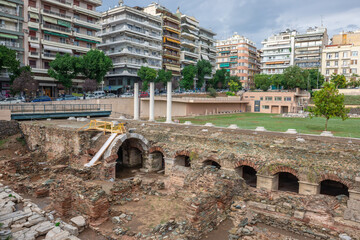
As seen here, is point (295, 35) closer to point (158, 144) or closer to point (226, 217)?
point (158, 144)

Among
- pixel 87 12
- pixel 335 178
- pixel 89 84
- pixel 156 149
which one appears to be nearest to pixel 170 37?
pixel 87 12

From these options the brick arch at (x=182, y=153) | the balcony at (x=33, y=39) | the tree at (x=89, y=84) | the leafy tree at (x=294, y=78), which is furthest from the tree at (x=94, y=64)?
the leafy tree at (x=294, y=78)

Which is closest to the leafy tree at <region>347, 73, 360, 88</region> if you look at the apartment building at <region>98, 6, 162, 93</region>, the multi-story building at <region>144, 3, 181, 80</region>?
the multi-story building at <region>144, 3, 181, 80</region>

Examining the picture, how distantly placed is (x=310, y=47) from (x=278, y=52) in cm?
982

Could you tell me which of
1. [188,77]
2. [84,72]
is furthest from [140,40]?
[84,72]

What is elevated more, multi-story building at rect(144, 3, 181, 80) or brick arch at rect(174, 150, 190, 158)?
multi-story building at rect(144, 3, 181, 80)

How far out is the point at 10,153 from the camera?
2175 cm

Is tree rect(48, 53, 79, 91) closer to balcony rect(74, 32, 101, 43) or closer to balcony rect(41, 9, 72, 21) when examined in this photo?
balcony rect(41, 9, 72, 21)

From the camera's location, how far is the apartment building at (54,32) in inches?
1809

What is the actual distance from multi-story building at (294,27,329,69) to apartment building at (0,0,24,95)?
7486cm

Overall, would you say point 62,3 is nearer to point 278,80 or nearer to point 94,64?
point 94,64

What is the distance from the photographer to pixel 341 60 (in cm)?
7150

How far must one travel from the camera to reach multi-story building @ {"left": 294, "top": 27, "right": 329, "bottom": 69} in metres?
79.4

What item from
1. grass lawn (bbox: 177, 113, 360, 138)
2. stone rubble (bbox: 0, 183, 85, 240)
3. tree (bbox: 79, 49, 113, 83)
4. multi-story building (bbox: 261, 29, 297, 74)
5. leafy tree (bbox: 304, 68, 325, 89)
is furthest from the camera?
multi-story building (bbox: 261, 29, 297, 74)
